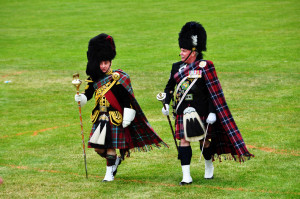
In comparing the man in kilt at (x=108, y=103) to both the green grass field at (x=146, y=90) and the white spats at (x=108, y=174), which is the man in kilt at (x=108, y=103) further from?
the green grass field at (x=146, y=90)

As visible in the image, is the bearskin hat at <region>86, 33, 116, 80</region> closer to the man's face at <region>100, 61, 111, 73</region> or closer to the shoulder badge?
the man's face at <region>100, 61, 111, 73</region>

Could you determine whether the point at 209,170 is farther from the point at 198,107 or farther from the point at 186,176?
the point at 198,107

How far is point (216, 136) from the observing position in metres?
8.52

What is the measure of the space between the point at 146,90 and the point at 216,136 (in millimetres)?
9222

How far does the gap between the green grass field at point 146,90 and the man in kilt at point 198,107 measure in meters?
0.51

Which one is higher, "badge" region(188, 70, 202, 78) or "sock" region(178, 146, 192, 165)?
"badge" region(188, 70, 202, 78)

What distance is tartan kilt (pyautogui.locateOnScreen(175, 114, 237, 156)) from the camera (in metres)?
8.35

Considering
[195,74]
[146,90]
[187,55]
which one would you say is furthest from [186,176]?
[146,90]

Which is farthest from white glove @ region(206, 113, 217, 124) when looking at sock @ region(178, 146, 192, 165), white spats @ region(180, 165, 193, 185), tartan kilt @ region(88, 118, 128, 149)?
tartan kilt @ region(88, 118, 128, 149)

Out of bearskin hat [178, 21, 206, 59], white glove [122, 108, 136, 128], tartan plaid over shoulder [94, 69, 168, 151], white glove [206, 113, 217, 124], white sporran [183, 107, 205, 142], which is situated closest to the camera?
white glove [206, 113, 217, 124]

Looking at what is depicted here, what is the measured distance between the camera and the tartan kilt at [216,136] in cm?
835

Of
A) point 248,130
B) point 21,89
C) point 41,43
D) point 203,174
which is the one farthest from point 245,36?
point 203,174

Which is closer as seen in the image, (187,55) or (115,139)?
(187,55)

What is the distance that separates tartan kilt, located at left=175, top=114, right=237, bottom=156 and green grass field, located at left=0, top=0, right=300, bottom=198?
0.46 meters
